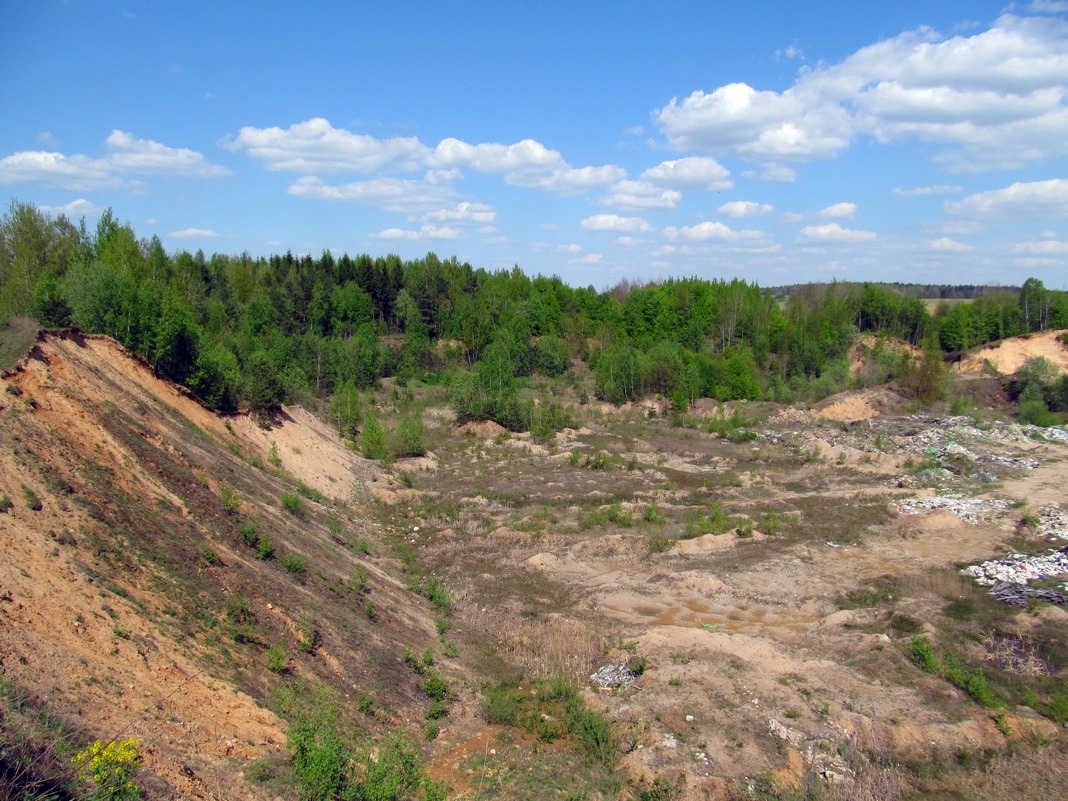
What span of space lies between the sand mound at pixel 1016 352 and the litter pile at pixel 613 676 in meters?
57.3

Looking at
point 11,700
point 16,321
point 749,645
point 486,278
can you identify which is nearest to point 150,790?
point 11,700

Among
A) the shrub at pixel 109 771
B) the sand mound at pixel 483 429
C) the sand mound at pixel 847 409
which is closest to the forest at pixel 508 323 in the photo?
the sand mound at pixel 483 429

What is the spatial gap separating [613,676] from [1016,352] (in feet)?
199

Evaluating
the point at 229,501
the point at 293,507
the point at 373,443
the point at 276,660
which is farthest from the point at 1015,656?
the point at 373,443

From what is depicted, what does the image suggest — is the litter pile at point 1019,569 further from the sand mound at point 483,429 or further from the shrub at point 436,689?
the sand mound at point 483,429

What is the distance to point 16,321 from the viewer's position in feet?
62.6

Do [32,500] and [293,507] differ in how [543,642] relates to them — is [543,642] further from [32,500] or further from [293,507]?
[32,500]

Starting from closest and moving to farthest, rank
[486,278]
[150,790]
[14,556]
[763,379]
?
[150,790] → [14,556] → [763,379] → [486,278]

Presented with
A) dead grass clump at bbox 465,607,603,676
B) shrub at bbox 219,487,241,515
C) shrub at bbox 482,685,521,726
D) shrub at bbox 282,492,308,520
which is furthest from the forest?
shrub at bbox 482,685,521,726

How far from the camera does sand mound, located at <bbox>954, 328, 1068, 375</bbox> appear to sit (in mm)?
56406

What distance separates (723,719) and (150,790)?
30.5ft

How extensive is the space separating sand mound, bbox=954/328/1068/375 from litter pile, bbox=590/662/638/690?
2257 inches

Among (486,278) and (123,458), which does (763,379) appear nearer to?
(486,278)

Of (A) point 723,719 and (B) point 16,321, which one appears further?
(B) point 16,321
